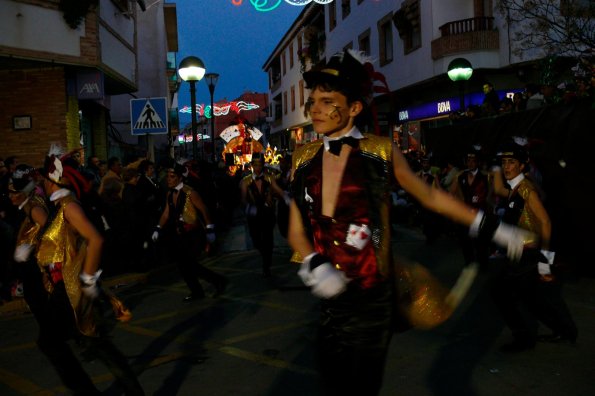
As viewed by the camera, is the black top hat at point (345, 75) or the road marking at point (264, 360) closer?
the black top hat at point (345, 75)

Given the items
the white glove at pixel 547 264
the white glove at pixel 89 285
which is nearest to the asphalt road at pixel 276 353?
the white glove at pixel 547 264

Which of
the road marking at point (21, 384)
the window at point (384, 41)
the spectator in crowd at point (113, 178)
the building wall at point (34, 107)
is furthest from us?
the window at point (384, 41)

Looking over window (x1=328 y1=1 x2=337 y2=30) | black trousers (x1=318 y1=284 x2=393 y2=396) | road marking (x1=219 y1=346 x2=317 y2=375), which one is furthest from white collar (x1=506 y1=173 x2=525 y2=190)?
window (x1=328 y1=1 x2=337 y2=30)

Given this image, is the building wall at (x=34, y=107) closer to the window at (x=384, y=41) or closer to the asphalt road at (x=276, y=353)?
the asphalt road at (x=276, y=353)

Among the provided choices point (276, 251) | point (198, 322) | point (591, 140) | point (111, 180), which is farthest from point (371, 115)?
point (276, 251)

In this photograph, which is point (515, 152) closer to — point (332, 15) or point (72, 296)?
point (72, 296)

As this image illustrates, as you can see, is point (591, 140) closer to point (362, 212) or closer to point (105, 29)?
point (362, 212)

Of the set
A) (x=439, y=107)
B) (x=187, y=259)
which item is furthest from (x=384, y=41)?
(x=187, y=259)

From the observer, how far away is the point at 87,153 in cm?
1911

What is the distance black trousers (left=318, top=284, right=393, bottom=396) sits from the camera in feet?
9.07

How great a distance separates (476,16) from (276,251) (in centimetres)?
1349

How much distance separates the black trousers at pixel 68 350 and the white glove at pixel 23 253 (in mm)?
714

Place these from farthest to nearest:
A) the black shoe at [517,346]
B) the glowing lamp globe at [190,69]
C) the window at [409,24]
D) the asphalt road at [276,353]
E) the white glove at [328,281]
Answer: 1. the window at [409,24]
2. the glowing lamp globe at [190,69]
3. the black shoe at [517,346]
4. the asphalt road at [276,353]
5. the white glove at [328,281]

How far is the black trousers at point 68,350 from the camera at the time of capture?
3.94m
